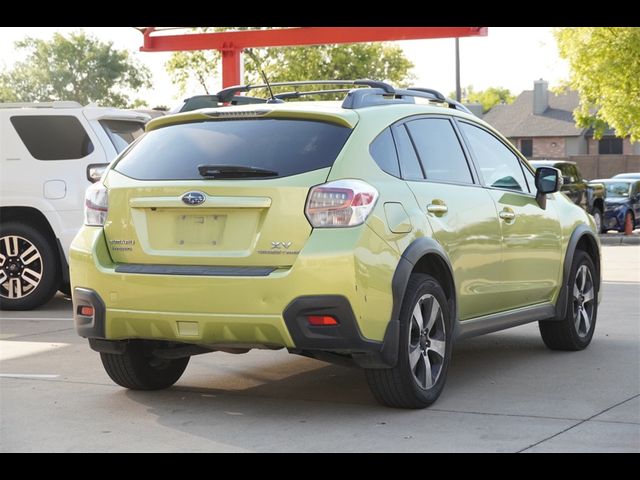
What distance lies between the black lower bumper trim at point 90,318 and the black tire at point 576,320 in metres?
3.67

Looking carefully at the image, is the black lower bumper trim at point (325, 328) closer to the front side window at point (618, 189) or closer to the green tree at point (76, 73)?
the front side window at point (618, 189)

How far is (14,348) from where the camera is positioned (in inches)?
364

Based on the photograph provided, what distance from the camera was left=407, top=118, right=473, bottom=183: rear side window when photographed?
276 inches

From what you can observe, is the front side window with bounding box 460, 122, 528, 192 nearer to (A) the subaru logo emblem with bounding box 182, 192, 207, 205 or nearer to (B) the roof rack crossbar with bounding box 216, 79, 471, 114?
(B) the roof rack crossbar with bounding box 216, 79, 471, 114

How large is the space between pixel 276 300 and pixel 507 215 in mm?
2297

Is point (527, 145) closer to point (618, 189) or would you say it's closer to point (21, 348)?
point (618, 189)

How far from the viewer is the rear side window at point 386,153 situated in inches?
255

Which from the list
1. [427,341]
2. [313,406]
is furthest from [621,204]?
[313,406]

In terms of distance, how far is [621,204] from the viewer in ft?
93.3

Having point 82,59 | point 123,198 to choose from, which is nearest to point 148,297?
point 123,198

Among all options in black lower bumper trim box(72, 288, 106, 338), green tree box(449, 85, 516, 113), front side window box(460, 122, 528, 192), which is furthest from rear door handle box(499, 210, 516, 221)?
green tree box(449, 85, 516, 113)

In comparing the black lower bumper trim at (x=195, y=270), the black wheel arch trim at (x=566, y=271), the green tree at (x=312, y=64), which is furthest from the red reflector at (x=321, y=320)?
the green tree at (x=312, y=64)

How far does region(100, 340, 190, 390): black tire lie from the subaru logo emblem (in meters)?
1.03
